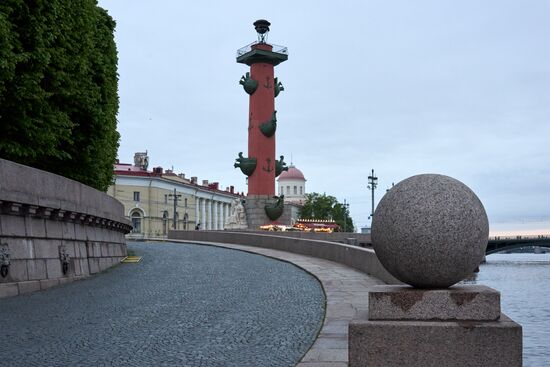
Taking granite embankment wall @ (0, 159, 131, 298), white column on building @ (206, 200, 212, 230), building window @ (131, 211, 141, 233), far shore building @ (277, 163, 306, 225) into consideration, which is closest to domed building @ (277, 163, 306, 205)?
far shore building @ (277, 163, 306, 225)

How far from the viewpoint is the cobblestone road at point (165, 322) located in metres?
7.82

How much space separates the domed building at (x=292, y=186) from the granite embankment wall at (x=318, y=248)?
96009mm

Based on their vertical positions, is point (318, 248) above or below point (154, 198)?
below

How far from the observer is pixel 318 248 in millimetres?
26188

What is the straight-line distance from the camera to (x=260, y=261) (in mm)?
24531

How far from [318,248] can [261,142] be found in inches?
1195

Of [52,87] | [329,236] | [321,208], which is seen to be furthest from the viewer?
[321,208]

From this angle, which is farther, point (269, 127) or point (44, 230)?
point (269, 127)

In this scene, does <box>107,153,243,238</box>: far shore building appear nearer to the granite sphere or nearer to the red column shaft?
the red column shaft

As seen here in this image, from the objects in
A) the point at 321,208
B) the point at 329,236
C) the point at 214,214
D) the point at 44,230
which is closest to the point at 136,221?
the point at 214,214

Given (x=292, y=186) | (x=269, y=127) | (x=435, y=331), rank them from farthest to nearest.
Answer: (x=292, y=186), (x=269, y=127), (x=435, y=331)

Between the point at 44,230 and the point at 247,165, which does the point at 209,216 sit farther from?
the point at 44,230

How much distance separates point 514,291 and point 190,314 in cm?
2879

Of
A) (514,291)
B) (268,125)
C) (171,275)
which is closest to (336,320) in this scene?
(171,275)
